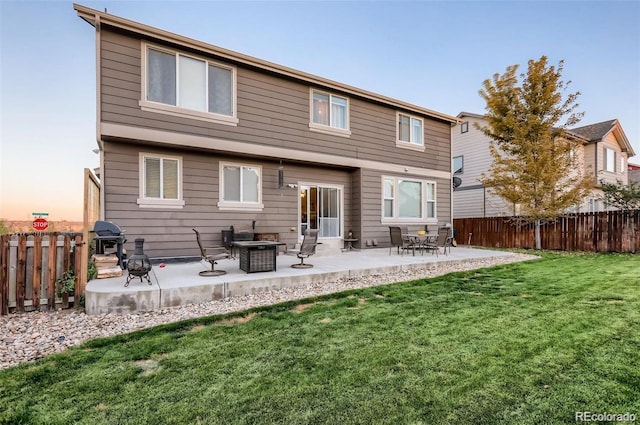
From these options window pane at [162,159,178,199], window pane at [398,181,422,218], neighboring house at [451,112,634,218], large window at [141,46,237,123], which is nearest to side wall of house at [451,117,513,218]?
neighboring house at [451,112,634,218]

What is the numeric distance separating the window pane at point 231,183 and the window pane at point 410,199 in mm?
6536

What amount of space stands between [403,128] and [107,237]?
36.1 feet

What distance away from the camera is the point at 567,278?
689 cm

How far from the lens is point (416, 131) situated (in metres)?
13.4

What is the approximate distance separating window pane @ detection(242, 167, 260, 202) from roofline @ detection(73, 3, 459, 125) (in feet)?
10.4

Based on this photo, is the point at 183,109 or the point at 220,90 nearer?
the point at 183,109

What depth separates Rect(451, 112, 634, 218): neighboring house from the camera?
62.3ft

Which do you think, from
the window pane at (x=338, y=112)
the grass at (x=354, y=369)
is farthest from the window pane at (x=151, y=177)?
the window pane at (x=338, y=112)

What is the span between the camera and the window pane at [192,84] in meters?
8.51

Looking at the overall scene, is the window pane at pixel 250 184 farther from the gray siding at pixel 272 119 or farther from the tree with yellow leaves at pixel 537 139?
the tree with yellow leaves at pixel 537 139

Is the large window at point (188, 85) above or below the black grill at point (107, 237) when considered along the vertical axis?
above

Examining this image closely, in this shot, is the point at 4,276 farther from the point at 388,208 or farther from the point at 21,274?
the point at 388,208

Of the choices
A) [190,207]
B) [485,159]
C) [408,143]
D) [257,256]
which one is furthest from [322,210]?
[485,159]

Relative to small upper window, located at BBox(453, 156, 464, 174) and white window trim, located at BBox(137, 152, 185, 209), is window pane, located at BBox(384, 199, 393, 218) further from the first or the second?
small upper window, located at BBox(453, 156, 464, 174)
